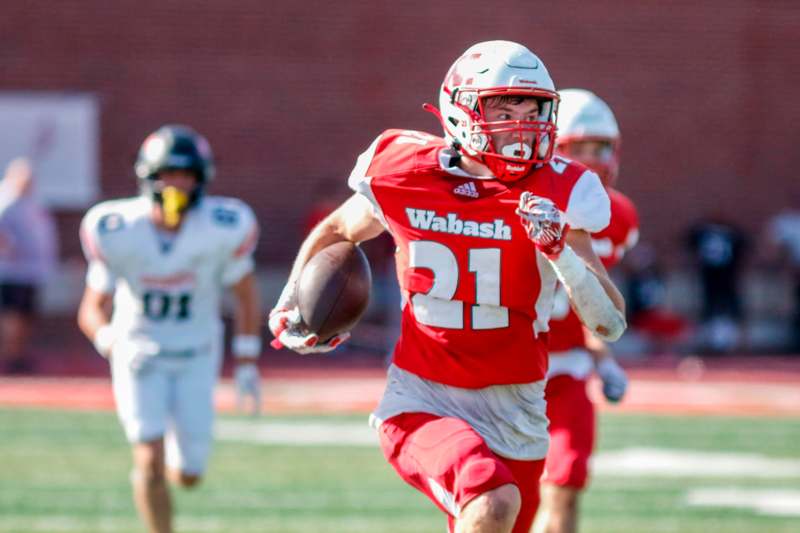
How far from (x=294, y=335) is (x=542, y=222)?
1.02 meters

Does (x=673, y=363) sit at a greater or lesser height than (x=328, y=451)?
lesser

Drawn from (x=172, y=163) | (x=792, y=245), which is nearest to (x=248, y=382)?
(x=172, y=163)

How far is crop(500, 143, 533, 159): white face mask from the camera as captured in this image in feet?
14.3

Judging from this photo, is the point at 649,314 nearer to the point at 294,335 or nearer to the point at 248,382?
the point at 248,382

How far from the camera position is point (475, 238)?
440 centimetres

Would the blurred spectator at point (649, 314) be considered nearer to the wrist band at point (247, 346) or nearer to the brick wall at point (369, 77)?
the brick wall at point (369, 77)

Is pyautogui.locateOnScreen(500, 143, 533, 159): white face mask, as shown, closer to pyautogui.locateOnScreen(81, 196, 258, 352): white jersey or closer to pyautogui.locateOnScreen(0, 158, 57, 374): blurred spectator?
pyautogui.locateOnScreen(81, 196, 258, 352): white jersey

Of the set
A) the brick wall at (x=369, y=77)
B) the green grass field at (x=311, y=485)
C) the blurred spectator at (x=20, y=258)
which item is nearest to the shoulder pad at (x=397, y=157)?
the green grass field at (x=311, y=485)

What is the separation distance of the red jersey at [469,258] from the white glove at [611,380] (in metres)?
1.42

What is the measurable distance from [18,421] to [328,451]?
2.57 m

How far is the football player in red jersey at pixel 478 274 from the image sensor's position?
4336mm

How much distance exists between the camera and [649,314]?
15.9 m

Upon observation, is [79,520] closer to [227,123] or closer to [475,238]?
[475,238]

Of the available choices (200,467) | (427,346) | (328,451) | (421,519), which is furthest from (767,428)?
(427,346)
